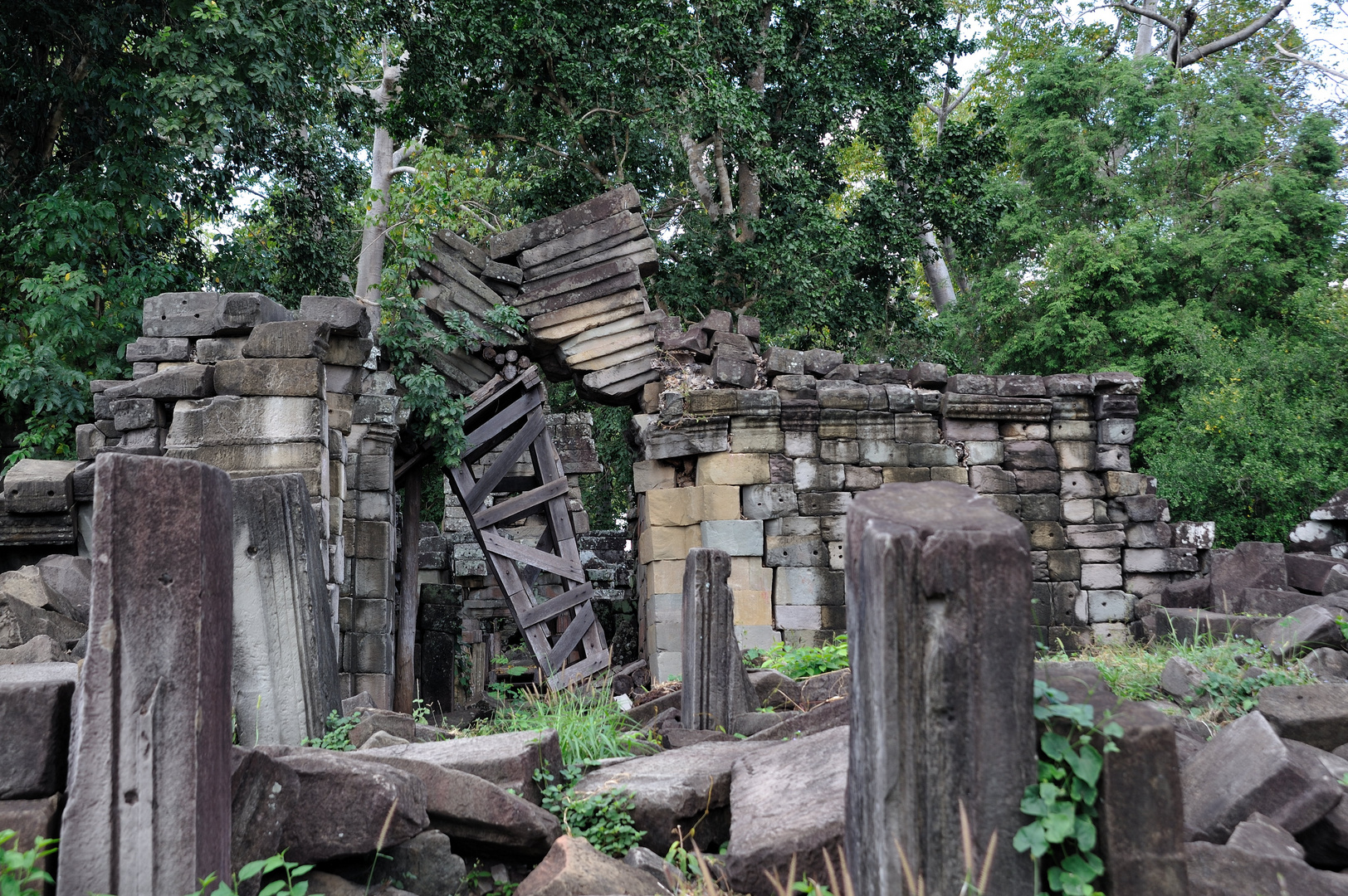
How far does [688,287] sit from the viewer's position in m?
13.7

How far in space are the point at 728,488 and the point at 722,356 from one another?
4.60 feet

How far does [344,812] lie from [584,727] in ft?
6.13

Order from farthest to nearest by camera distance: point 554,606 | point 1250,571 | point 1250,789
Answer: point 554,606 → point 1250,571 → point 1250,789

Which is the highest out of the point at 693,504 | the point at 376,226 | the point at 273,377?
the point at 376,226

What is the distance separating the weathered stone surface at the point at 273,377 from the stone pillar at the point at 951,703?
18.4 ft

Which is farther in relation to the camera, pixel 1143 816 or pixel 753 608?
pixel 753 608

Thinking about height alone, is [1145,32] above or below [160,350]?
above

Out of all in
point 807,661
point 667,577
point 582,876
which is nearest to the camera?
point 582,876

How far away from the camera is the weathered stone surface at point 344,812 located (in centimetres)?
323

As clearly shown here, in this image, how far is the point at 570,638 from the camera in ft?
36.2

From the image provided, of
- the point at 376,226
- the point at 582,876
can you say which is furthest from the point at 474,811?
the point at 376,226

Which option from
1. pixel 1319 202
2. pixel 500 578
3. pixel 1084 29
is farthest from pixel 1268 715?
pixel 1084 29

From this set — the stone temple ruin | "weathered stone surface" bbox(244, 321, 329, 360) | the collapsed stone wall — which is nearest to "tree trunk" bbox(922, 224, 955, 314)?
the collapsed stone wall

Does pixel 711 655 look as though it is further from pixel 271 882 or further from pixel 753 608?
pixel 753 608
